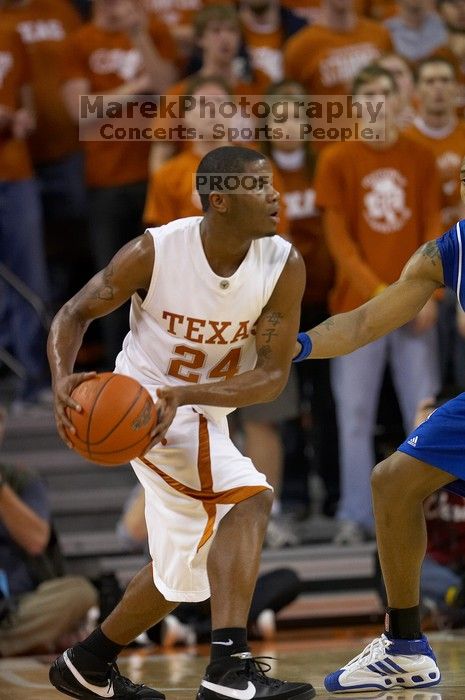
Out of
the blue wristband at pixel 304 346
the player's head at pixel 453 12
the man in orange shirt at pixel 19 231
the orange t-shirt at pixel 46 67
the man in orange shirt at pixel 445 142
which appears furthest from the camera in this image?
the player's head at pixel 453 12

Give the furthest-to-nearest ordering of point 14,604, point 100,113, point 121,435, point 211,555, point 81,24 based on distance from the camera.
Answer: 1. point 81,24
2. point 100,113
3. point 14,604
4. point 211,555
5. point 121,435

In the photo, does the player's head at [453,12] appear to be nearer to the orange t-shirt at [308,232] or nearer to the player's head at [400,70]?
the player's head at [400,70]

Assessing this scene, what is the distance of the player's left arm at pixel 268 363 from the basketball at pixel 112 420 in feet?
0.30

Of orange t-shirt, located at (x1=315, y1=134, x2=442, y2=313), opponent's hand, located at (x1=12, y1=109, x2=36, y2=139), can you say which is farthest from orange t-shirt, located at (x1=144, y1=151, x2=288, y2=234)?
opponent's hand, located at (x1=12, y1=109, x2=36, y2=139)

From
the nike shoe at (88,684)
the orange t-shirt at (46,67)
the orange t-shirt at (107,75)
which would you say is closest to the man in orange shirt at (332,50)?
the orange t-shirt at (107,75)

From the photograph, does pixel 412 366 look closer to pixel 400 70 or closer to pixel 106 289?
pixel 400 70

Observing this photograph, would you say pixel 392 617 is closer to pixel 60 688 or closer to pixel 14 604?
pixel 60 688

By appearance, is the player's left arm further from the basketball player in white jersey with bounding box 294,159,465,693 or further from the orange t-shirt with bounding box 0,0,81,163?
the orange t-shirt with bounding box 0,0,81,163

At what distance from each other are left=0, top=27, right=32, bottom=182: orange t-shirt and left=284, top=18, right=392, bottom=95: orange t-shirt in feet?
5.47

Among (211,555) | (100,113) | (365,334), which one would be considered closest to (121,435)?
(211,555)

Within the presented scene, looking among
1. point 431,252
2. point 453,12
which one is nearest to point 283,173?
point 453,12

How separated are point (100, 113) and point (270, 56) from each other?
1.26m

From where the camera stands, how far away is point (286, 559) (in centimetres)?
727

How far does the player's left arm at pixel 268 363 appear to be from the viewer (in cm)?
423
